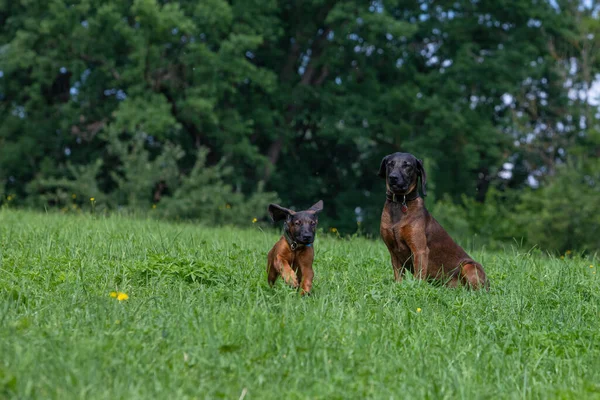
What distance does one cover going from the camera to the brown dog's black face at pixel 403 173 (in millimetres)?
7398

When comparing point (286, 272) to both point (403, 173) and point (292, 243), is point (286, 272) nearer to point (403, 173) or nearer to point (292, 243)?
point (292, 243)

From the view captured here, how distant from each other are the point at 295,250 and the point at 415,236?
1569 millimetres

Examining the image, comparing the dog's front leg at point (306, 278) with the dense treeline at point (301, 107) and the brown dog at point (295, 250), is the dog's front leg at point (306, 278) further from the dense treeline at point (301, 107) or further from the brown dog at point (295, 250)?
the dense treeline at point (301, 107)

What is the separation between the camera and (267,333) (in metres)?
4.83

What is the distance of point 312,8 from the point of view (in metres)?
28.3

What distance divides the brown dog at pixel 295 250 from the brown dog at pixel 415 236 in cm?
117

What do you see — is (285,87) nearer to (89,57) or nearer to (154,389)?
(89,57)

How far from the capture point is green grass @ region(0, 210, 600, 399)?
416 centimetres

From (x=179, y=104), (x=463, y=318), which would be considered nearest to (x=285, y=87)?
(x=179, y=104)

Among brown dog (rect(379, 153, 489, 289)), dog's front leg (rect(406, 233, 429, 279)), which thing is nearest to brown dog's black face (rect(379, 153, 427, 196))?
brown dog (rect(379, 153, 489, 289))

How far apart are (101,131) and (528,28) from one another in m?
17.2

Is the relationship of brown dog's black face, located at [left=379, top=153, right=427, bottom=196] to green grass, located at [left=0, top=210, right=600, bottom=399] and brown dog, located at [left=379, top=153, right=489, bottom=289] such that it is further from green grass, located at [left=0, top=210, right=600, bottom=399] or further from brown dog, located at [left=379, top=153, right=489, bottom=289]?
green grass, located at [left=0, top=210, right=600, bottom=399]

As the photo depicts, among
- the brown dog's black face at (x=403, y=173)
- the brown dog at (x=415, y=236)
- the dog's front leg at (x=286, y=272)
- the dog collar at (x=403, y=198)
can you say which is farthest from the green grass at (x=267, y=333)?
the brown dog's black face at (x=403, y=173)

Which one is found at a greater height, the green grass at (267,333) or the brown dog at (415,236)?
the brown dog at (415,236)
